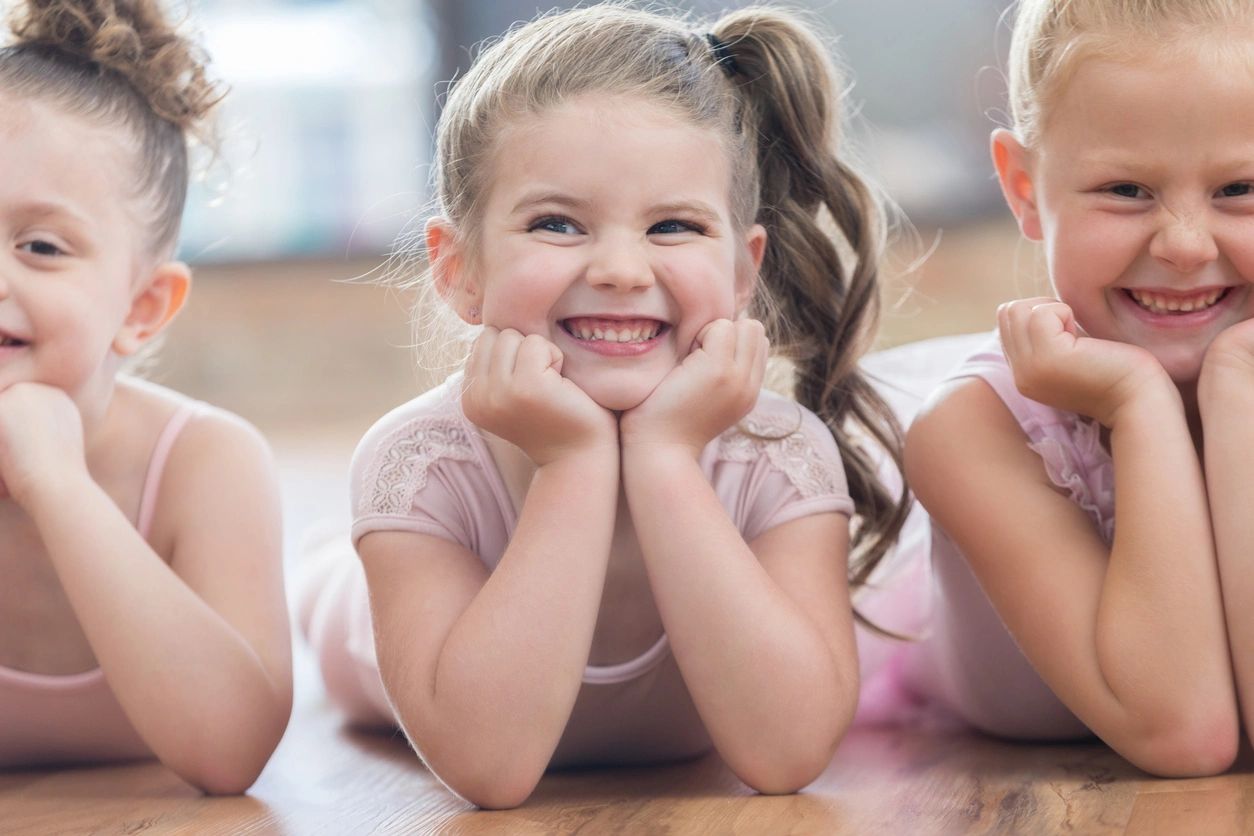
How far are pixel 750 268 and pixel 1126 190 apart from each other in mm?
330

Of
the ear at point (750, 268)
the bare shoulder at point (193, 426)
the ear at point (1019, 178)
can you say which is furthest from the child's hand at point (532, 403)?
the ear at point (1019, 178)

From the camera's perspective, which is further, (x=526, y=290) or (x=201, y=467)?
(x=201, y=467)

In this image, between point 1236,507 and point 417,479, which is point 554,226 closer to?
point 417,479

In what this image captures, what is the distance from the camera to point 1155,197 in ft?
4.18

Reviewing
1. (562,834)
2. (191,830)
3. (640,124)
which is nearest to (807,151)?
(640,124)

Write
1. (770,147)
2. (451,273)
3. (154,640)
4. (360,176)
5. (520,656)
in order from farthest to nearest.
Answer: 1. (360,176)
2. (770,147)
3. (451,273)
4. (154,640)
5. (520,656)

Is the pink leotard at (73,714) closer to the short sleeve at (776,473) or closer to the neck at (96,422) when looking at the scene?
the neck at (96,422)

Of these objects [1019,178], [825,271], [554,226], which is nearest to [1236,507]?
[1019,178]

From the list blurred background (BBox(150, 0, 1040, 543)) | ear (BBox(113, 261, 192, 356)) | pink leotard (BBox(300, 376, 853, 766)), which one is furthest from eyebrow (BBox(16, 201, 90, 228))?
blurred background (BBox(150, 0, 1040, 543))

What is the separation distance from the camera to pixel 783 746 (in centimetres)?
121

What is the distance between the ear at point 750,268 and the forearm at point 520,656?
283mm

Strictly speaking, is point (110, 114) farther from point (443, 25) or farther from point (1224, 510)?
point (443, 25)

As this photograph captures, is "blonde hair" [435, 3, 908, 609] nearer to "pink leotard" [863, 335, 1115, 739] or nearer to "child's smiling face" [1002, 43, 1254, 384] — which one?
"pink leotard" [863, 335, 1115, 739]

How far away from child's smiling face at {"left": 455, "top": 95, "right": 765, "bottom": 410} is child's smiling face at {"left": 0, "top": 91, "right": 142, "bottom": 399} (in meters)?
0.35
